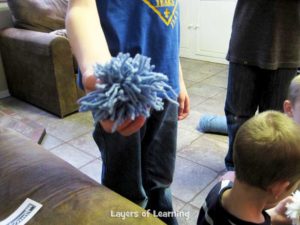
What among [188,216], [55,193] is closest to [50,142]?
[188,216]

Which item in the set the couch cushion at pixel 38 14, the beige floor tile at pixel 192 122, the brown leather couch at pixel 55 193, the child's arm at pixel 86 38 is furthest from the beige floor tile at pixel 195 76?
the child's arm at pixel 86 38

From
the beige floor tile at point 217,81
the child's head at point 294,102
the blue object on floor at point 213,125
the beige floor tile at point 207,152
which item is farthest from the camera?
the beige floor tile at point 217,81

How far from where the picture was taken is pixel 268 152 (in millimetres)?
789

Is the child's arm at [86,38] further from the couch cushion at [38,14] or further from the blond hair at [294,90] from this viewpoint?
the couch cushion at [38,14]

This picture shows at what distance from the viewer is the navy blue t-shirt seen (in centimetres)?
→ 76

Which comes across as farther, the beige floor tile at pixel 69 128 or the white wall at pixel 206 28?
the white wall at pixel 206 28

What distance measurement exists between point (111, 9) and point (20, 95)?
228cm

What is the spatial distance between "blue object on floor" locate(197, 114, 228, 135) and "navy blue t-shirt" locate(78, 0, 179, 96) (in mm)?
1329

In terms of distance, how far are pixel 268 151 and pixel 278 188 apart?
0.11 meters

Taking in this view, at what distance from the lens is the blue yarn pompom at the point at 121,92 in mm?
474

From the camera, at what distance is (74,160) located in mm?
1927

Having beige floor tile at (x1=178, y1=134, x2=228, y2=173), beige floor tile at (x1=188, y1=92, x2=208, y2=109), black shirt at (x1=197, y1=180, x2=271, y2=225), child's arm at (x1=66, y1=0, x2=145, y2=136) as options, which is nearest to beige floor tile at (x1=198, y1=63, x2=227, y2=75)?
beige floor tile at (x1=188, y1=92, x2=208, y2=109)

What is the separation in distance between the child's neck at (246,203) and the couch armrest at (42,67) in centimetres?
179

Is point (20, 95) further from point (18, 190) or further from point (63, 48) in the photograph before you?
point (18, 190)
